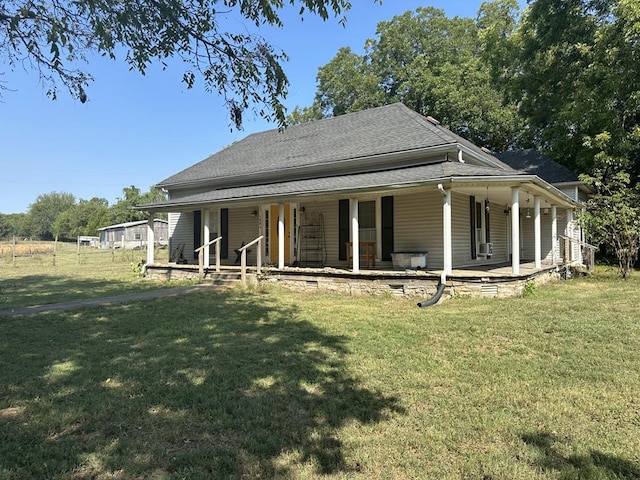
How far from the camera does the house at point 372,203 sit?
33.9ft

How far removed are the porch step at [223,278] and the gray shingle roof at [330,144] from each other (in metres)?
4.17

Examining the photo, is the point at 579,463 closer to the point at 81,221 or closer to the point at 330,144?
the point at 330,144

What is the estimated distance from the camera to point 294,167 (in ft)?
45.5

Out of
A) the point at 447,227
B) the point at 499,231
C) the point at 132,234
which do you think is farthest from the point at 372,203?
the point at 132,234

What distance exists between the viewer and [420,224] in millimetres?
11648

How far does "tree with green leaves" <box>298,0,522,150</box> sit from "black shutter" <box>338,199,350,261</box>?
49.9 feet

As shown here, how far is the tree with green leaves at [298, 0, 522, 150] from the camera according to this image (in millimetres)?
24812

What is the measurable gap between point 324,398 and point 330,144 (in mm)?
11898

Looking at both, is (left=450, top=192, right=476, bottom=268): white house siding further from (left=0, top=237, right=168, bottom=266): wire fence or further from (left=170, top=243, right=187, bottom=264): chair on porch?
(left=0, top=237, right=168, bottom=266): wire fence

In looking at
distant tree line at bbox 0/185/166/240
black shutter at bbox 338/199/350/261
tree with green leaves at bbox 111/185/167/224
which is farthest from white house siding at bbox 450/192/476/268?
tree with green leaves at bbox 111/185/167/224

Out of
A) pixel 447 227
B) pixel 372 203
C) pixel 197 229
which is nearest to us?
pixel 447 227

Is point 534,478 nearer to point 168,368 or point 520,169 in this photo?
point 168,368

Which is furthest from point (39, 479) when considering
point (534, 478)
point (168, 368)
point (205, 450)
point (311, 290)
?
point (311, 290)

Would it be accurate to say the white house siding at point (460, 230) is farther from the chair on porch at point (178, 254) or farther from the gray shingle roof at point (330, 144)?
the chair on porch at point (178, 254)
